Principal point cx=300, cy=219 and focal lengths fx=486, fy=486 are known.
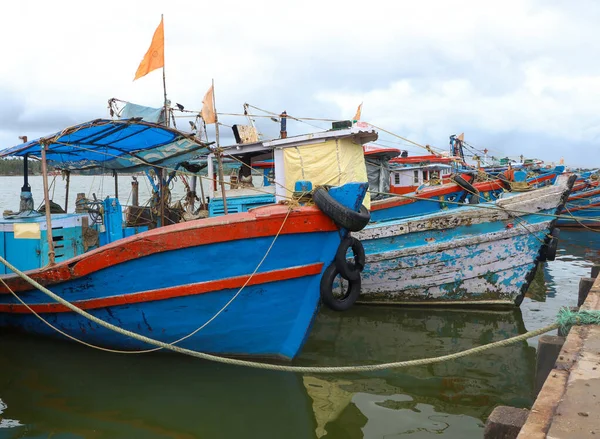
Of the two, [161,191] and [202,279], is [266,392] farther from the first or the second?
[161,191]

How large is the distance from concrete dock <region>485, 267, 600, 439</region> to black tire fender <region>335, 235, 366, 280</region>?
2146mm

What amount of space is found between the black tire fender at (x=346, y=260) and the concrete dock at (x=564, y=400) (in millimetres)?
2146

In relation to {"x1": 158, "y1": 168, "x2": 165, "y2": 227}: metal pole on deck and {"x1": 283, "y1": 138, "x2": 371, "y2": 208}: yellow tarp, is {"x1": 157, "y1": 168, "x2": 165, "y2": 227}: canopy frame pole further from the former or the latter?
{"x1": 283, "y1": 138, "x2": 371, "y2": 208}: yellow tarp

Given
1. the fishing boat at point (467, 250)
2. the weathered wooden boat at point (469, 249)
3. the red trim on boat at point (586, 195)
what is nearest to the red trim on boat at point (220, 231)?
the fishing boat at point (467, 250)

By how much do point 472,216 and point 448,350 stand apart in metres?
2.31

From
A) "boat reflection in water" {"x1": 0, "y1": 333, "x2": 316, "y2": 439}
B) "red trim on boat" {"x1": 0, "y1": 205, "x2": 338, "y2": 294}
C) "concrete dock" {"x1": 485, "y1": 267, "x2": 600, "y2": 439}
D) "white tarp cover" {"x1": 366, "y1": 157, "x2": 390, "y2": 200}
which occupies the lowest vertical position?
"boat reflection in water" {"x1": 0, "y1": 333, "x2": 316, "y2": 439}

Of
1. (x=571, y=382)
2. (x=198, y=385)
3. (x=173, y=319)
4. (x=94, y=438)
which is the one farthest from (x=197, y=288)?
(x=571, y=382)

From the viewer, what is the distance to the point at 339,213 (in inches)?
195

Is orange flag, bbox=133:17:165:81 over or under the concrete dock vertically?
over

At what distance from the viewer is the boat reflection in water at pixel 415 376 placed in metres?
4.75

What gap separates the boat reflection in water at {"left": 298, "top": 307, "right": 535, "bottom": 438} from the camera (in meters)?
4.75

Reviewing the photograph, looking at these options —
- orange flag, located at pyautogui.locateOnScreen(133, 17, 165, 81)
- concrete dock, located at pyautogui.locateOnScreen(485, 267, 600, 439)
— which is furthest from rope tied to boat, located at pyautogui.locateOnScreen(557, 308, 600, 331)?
orange flag, located at pyautogui.locateOnScreen(133, 17, 165, 81)

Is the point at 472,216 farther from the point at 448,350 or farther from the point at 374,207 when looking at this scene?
the point at 374,207

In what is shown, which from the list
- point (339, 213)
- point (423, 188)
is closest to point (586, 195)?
point (423, 188)
